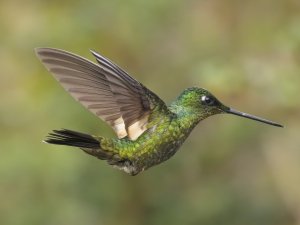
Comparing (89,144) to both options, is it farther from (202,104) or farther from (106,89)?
(202,104)

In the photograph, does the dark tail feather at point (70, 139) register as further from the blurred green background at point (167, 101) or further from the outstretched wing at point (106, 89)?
the blurred green background at point (167, 101)

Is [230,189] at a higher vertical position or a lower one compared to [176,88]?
lower

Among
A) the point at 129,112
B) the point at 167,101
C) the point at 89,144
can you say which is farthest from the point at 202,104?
the point at 167,101

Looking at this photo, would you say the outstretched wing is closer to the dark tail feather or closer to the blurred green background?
the dark tail feather

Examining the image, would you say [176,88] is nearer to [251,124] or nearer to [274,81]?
[251,124]

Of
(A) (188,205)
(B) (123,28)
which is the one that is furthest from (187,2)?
(A) (188,205)

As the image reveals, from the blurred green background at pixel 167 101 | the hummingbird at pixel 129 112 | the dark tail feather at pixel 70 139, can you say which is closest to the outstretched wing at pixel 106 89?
the hummingbird at pixel 129 112

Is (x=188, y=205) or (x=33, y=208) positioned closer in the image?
(x=33, y=208)
